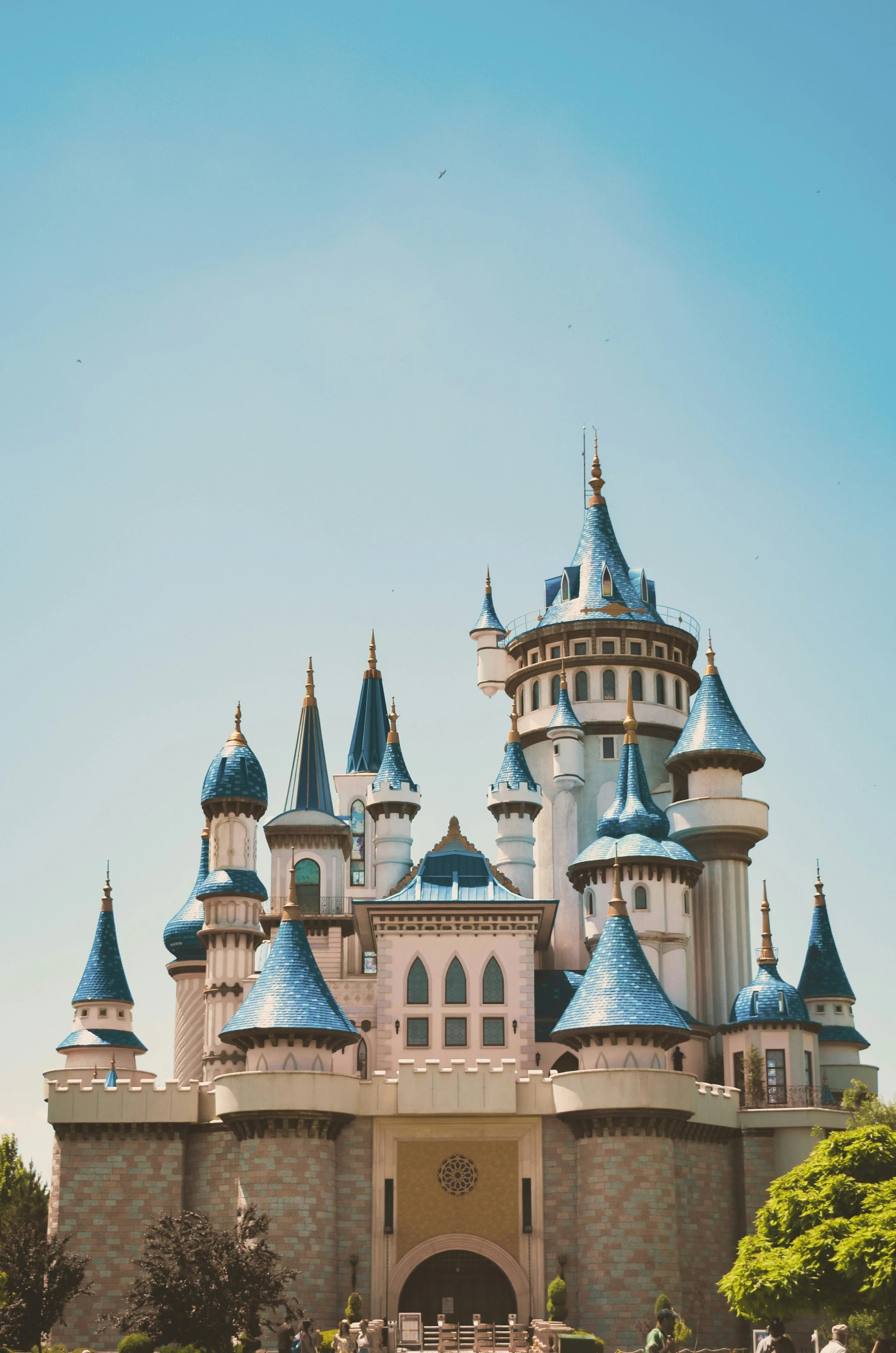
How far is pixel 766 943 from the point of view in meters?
55.4

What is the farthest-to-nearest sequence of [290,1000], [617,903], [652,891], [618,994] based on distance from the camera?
[652,891], [617,903], [618,994], [290,1000]

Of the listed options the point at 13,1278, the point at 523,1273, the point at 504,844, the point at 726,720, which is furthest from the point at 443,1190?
the point at 726,720

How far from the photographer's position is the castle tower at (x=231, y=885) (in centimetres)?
6212

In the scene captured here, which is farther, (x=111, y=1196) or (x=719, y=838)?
(x=719, y=838)

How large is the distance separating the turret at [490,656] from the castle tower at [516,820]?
10.6 meters

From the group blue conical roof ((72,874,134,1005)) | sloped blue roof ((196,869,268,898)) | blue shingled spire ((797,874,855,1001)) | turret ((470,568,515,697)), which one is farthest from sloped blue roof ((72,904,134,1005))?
blue shingled spire ((797,874,855,1001))

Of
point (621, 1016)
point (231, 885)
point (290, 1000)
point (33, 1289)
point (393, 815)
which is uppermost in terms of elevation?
point (393, 815)

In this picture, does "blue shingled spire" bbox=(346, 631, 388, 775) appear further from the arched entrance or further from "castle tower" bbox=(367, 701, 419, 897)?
the arched entrance

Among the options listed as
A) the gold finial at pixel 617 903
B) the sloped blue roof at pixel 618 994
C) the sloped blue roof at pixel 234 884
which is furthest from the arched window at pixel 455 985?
the sloped blue roof at pixel 234 884

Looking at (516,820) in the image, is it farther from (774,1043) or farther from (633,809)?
(774,1043)

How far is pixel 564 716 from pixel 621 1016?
19.3 meters

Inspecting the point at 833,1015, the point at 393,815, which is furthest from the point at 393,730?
the point at 833,1015

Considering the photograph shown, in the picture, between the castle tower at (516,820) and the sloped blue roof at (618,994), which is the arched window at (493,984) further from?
the castle tower at (516,820)

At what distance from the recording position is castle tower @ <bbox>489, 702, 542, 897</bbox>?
60.0 m
